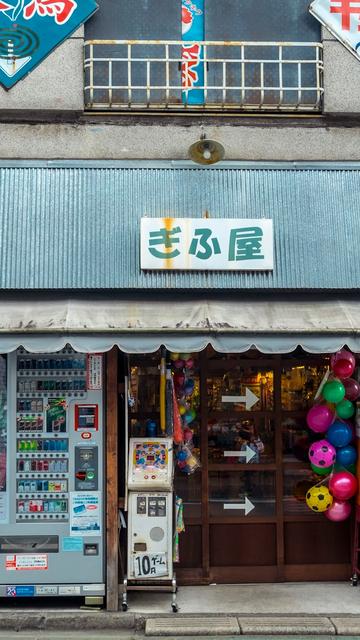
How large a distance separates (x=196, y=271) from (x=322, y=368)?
217 centimetres

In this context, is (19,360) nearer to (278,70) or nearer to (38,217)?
(38,217)

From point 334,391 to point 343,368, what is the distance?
0.99 ft

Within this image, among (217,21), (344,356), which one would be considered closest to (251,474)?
(344,356)

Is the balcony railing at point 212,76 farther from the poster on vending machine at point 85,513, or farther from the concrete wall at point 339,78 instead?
the poster on vending machine at point 85,513

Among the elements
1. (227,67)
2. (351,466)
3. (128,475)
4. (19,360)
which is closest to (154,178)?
(227,67)

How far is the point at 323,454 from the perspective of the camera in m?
8.99

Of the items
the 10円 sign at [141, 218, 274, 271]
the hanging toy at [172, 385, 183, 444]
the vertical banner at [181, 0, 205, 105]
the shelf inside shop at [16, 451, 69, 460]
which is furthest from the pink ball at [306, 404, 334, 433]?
the vertical banner at [181, 0, 205, 105]

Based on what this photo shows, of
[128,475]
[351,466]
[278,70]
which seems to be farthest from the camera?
[278,70]

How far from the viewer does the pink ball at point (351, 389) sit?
9086 mm

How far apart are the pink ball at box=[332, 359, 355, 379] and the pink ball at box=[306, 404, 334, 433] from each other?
0.48 m

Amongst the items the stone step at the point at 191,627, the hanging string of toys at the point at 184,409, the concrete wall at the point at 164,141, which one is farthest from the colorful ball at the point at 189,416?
the concrete wall at the point at 164,141

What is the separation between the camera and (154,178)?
30.3ft

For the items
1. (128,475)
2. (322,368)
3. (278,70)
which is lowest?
(128,475)

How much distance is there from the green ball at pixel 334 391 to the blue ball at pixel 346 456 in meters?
0.63
